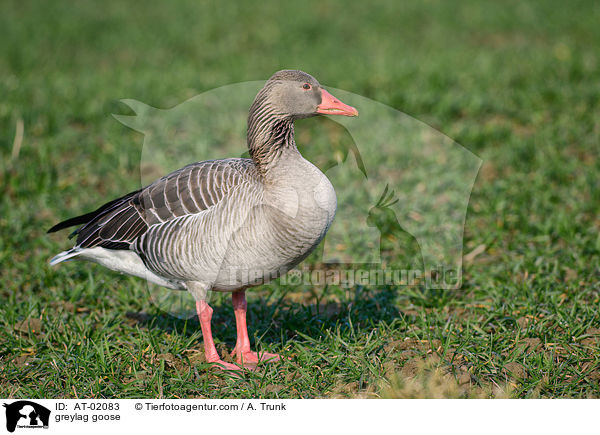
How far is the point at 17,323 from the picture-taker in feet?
14.5

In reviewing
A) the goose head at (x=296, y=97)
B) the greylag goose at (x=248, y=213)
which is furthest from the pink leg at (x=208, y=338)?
the goose head at (x=296, y=97)

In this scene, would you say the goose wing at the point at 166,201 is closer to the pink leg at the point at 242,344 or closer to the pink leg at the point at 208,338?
the pink leg at the point at 208,338

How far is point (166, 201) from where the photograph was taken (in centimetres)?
385

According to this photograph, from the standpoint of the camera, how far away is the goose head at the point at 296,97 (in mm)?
3566

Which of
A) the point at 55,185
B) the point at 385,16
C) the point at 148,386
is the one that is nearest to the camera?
the point at 148,386

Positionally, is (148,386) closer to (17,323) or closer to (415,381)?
(17,323)

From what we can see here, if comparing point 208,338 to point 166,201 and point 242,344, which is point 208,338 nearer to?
point 242,344

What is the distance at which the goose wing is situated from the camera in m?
3.72

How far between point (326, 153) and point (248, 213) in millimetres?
3700

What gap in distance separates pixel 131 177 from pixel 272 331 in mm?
3289

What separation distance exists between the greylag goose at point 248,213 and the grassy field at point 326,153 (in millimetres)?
681

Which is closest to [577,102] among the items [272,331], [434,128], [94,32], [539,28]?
[434,128]
